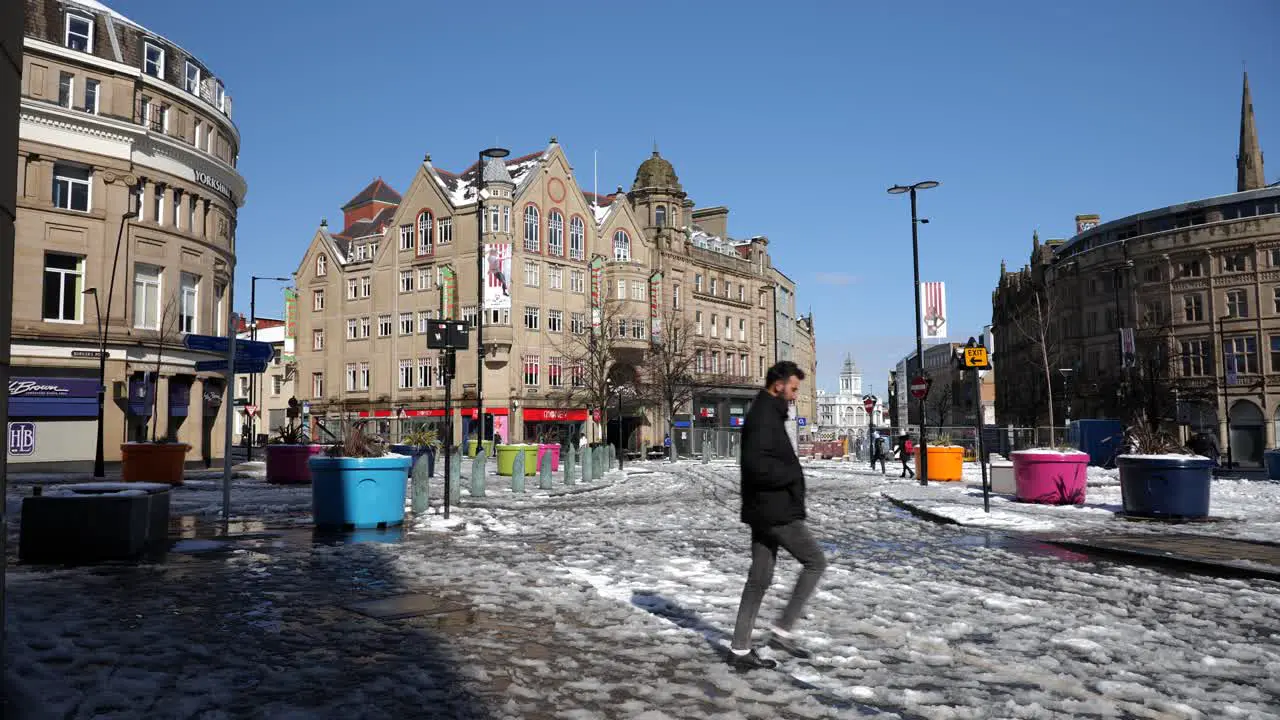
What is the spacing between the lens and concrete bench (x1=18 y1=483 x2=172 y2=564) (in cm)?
1012

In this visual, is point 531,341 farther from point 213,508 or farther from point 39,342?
point 213,508

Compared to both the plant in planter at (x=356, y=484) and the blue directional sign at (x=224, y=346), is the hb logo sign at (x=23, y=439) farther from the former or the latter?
the plant in planter at (x=356, y=484)

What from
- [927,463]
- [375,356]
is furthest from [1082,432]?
[375,356]

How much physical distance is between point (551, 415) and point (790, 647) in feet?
182

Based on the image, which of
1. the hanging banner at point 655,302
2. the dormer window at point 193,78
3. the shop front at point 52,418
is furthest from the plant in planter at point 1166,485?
the hanging banner at point 655,302

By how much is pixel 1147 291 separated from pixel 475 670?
2707 inches

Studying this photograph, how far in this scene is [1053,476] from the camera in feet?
60.2

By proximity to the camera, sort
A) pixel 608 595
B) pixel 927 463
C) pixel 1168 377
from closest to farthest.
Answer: pixel 608 595 → pixel 927 463 → pixel 1168 377

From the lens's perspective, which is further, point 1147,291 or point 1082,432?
point 1147,291


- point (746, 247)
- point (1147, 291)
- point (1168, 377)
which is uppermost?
point (746, 247)

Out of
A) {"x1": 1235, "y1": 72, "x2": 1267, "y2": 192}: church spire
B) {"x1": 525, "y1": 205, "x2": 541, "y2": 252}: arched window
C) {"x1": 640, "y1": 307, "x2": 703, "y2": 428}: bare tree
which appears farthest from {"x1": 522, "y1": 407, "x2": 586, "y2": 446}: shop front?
{"x1": 1235, "y1": 72, "x2": 1267, "y2": 192}: church spire

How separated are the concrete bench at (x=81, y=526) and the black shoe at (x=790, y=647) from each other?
754cm

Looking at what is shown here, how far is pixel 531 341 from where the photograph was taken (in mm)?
61031

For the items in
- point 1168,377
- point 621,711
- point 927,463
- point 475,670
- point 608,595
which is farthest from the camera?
point 1168,377
